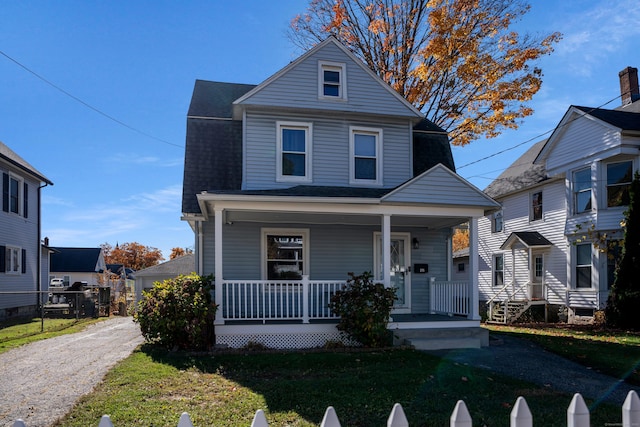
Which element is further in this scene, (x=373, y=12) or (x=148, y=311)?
(x=373, y=12)

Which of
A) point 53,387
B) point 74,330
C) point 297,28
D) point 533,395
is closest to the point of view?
point 533,395

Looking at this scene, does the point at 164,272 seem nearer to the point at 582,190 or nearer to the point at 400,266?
the point at 400,266

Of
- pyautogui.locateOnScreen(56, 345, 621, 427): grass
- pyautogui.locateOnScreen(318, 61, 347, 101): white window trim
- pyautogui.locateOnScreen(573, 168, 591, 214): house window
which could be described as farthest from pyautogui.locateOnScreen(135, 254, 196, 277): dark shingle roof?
pyautogui.locateOnScreen(573, 168, 591, 214): house window

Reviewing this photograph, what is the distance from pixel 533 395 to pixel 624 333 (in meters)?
9.37

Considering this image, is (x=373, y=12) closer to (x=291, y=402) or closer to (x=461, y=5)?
(x=461, y=5)

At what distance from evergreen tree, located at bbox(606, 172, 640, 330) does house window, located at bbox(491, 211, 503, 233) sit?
832 cm

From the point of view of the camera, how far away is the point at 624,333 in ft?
43.4

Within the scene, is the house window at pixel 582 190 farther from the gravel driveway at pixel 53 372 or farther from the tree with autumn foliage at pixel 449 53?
the gravel driveway at pixel 53 372

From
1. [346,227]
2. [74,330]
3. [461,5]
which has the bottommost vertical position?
[74,330]

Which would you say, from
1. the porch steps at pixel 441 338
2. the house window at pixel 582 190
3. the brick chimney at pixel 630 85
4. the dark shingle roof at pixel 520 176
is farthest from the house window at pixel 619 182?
the porch steps at pixel 441 338

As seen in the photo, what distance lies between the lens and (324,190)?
447 inches

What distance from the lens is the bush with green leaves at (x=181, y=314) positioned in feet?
30.1

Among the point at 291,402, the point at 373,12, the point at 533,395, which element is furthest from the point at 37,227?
the point at 533,395

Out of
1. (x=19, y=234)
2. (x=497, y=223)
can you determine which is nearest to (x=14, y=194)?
(x=19, y=234)
